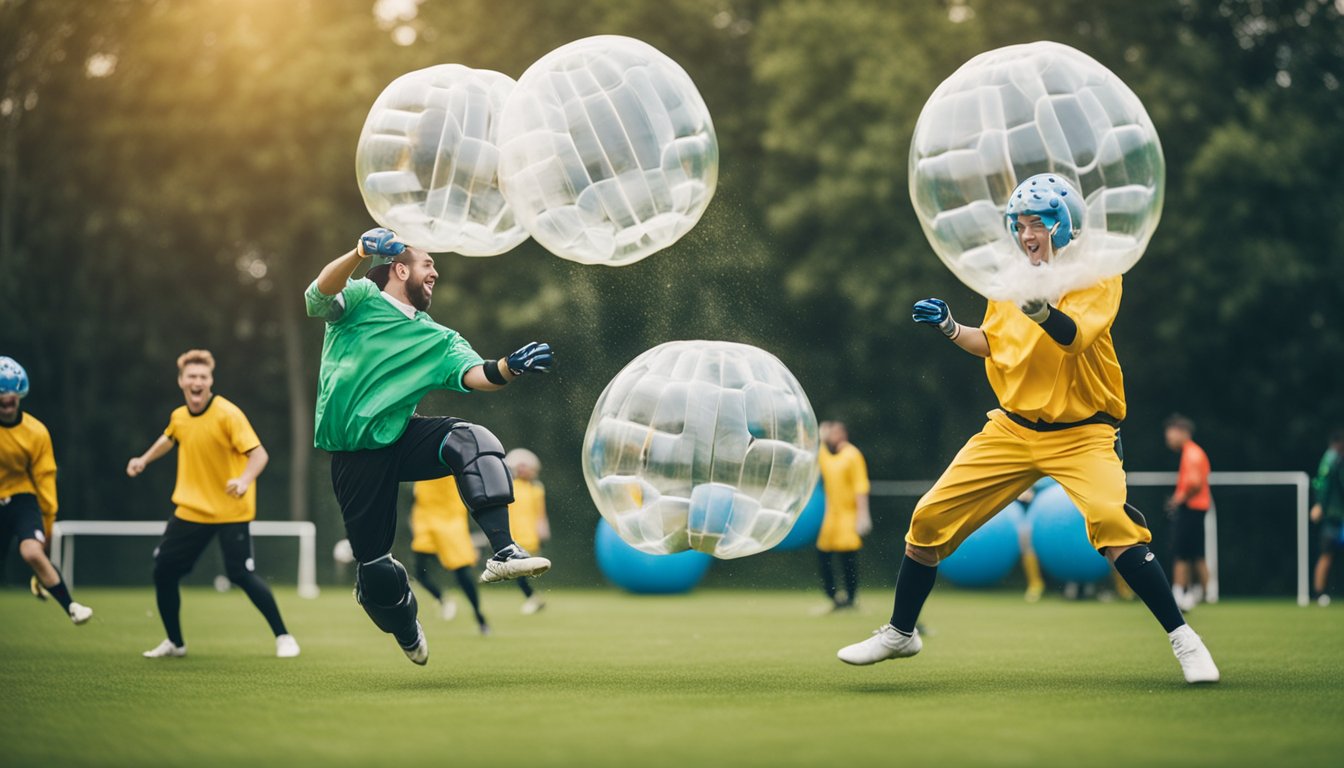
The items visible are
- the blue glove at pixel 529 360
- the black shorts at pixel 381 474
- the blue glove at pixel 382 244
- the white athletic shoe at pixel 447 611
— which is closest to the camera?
the blue glove at pixel 529 360

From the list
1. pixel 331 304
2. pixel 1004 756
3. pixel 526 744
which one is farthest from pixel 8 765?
pixel 1004 756

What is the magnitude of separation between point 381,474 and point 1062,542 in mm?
12721

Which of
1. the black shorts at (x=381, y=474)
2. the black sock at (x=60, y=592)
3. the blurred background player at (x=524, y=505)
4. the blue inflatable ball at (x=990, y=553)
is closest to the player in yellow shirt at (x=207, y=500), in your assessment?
the black sock at (x=60, y=592)

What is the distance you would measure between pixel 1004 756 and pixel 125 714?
12.3ft

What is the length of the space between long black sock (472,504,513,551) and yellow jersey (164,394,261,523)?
306cm

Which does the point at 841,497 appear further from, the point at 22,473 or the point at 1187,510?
the point at 22,473

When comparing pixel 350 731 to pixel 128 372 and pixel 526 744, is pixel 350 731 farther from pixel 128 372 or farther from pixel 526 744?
pixel 128 372

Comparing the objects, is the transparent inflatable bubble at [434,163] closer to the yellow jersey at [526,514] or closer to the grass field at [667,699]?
the grass field at [667,699]

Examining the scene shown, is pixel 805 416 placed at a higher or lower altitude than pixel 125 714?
higher

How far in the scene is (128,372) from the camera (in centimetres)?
2884

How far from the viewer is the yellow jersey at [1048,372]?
7121 mm

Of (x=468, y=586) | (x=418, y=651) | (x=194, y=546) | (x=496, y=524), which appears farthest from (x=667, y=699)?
(x=468, y=586)

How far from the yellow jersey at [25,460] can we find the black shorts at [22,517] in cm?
5

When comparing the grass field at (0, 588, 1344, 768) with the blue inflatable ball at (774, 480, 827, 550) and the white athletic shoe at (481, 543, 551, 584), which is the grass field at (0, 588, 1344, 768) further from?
the blue inflatable ball at (774, 480, 827, 550)
